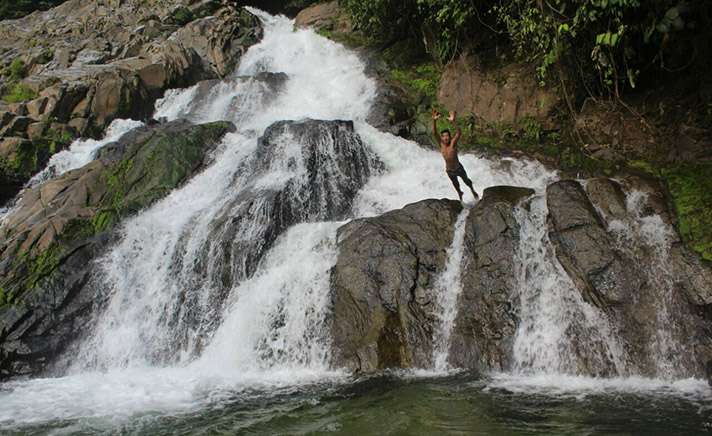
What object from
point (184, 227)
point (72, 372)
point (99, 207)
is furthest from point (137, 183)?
point (72, 372)

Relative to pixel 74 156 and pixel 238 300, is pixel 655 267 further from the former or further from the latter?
pixel 74 156

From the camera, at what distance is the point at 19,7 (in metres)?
26.3

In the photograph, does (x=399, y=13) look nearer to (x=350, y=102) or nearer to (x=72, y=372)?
(x=350, y=102)

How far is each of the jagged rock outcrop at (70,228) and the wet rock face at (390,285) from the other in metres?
5.46

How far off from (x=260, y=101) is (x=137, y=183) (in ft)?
19.1

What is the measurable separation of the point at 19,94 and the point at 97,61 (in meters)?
4.05

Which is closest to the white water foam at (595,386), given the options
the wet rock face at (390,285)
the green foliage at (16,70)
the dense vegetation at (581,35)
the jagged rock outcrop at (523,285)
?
the jagged rock outcrop at (523,285)

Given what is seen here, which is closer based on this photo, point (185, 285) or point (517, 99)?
point (185, 285)

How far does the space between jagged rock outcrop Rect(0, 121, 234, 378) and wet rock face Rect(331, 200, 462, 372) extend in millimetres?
5465

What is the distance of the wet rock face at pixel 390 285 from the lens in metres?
6.57

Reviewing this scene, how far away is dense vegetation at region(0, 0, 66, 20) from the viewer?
25891 mm

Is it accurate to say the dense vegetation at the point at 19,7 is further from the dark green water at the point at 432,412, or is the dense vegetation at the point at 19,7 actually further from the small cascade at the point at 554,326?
the small cascade at the point at 554,326

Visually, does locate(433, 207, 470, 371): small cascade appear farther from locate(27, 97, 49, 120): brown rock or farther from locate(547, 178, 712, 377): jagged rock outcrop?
locate(27, 97, 49, 120): brown rock

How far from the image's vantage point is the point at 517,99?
11453 mm
